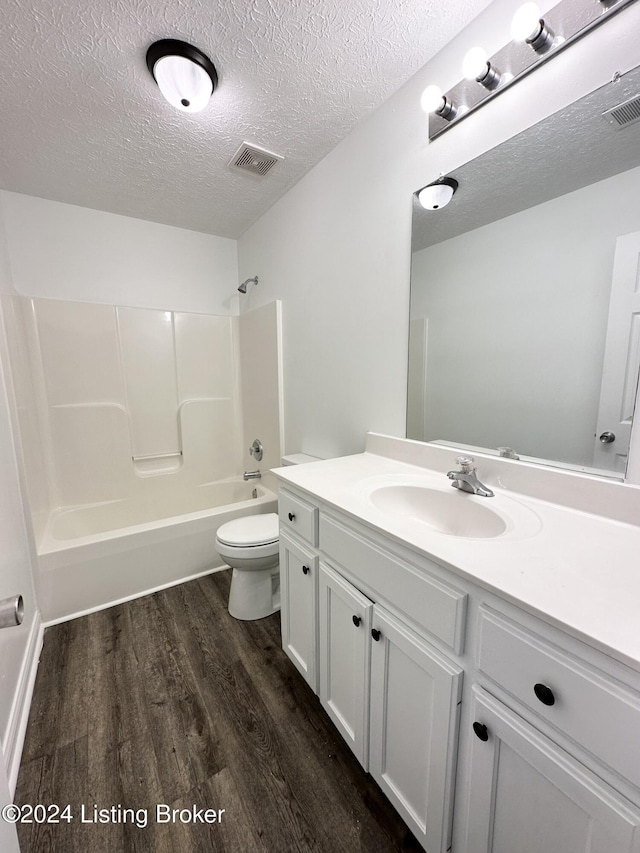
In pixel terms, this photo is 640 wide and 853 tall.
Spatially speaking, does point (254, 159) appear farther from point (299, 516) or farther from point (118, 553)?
point (118, 553)

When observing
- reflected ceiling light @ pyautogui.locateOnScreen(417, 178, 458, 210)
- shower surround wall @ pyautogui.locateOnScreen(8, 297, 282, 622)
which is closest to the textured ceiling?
reflected ceiling light @ pyautogui.locateOnScreen(417, 178, 458, 210)

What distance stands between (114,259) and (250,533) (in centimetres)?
210

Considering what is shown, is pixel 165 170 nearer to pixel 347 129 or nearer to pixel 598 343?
pixel 347 129

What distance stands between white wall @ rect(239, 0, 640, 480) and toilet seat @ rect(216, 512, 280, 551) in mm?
521

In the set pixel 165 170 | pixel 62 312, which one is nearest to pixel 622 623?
pixel 165 170

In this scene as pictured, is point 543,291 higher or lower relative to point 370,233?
lower

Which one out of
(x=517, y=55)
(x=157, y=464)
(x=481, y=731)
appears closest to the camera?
(x=481, y=731)

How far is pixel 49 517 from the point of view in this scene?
213cm

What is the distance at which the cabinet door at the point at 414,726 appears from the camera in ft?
2.40

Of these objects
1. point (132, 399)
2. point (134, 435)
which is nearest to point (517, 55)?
point (132, 399)

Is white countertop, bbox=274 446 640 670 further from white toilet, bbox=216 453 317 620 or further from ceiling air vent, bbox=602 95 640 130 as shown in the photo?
ceiling air vent, bbox=602 95 640 130

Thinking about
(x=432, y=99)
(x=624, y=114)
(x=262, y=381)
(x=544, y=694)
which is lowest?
(x=544, y=694)

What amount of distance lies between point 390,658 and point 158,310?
2586 millimetres

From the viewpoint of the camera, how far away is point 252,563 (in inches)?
67.0
